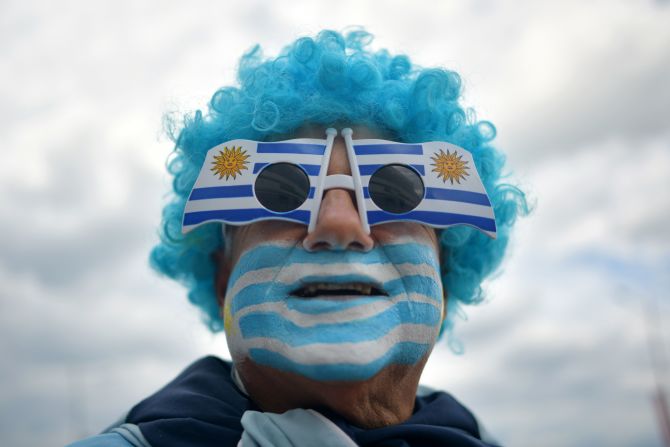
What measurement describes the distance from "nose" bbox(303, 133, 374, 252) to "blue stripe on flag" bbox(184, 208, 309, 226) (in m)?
0.08

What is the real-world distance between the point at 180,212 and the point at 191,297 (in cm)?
53

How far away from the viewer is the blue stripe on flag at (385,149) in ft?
9.10

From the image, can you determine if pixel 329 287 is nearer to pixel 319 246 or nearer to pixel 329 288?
pixel 329 288

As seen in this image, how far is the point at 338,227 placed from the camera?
2.54 metres

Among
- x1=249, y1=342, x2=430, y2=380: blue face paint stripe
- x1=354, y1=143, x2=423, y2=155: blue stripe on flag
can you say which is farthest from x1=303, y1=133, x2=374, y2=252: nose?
x1=249, y1=342, x2=430, y2=380: blue face paint stripe

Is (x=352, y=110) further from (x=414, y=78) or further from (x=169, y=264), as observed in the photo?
(x=169, y=264)

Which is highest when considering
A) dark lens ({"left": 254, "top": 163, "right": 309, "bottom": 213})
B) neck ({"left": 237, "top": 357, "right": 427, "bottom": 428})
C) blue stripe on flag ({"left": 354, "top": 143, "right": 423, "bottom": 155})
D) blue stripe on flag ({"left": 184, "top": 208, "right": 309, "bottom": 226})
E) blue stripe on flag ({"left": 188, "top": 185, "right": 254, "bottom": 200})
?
blue stripe on flag ({"left": 354, "top": 143, "right": 423, "bottom": 155})

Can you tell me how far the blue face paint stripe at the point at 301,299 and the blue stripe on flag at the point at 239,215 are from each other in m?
0.26

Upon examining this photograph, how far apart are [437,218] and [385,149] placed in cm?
36

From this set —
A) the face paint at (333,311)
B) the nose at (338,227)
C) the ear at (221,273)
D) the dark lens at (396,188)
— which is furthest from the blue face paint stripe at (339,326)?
the ear at (221,273)

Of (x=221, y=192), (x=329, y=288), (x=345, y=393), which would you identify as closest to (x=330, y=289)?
(x=329, y=288)

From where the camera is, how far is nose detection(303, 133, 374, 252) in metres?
2.55

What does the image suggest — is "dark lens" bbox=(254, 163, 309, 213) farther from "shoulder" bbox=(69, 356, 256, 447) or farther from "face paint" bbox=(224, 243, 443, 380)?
"shoulder" bbox=(69, 356, 256, 447)

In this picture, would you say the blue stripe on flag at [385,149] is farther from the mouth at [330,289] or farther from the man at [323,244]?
the mouth at [330,289]
